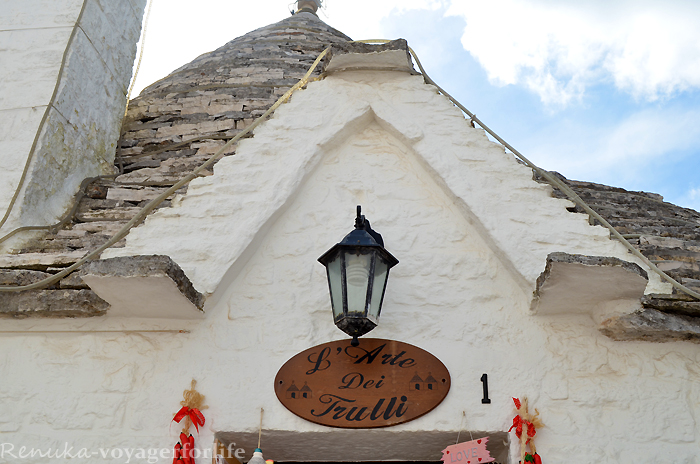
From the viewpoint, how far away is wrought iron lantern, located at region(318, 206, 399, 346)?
2.88 metres

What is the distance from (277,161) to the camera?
3771 millimetres

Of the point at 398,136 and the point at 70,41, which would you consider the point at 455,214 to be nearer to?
the point at 398,136

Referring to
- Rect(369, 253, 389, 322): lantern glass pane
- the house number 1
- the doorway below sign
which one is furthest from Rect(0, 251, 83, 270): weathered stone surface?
the house number 1

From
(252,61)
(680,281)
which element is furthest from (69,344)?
(252,61)

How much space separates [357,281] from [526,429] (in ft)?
3.59

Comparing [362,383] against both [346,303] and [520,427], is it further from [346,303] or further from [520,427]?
[520,427]

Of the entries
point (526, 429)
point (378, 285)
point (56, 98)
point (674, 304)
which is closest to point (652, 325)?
point (674, 304)

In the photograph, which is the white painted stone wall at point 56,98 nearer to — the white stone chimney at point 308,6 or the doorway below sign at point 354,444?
the doorway below sign at point 354,444

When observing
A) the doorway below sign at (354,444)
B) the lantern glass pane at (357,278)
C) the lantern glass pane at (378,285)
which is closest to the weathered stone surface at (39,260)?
the doorway below sign at (354,444)

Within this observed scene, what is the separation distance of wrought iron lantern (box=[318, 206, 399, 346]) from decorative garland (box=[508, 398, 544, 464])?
2.79ft

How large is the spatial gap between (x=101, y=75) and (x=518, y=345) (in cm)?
401

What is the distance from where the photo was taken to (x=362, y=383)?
10.1 ft

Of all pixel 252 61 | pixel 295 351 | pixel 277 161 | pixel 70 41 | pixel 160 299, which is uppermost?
pixel 252 61

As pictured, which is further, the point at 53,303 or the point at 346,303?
the point at 53,303
